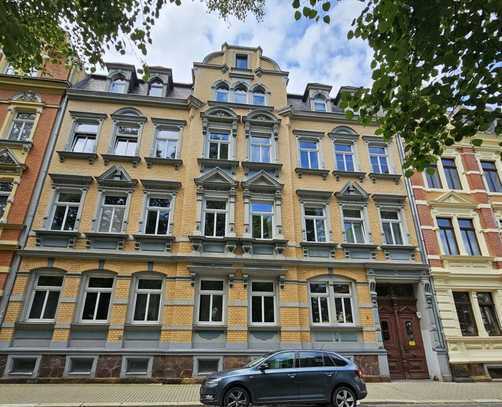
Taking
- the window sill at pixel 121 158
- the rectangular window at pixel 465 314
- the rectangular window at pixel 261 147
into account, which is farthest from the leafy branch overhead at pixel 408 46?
the rectangular window at pixel 465 314

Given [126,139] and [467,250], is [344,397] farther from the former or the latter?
[126,139]

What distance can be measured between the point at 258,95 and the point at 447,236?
448 inches

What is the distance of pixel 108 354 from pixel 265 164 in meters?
9.42

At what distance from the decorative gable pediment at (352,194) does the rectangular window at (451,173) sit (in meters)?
4.68

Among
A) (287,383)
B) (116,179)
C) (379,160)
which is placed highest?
(379,160)

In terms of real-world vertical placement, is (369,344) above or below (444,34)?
below

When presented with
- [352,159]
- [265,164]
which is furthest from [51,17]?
[352,159]

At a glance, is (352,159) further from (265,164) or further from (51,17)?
(51,17)

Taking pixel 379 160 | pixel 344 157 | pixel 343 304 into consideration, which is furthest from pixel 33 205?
pixel 379 160

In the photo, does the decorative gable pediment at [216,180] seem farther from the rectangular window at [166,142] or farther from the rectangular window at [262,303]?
the rectangular window at [262,303]

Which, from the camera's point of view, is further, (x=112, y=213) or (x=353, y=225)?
(x=353, y=225)

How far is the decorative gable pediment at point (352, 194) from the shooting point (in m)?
13.6

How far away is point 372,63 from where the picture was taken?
6.54 m

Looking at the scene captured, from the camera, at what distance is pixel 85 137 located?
44.9ft
